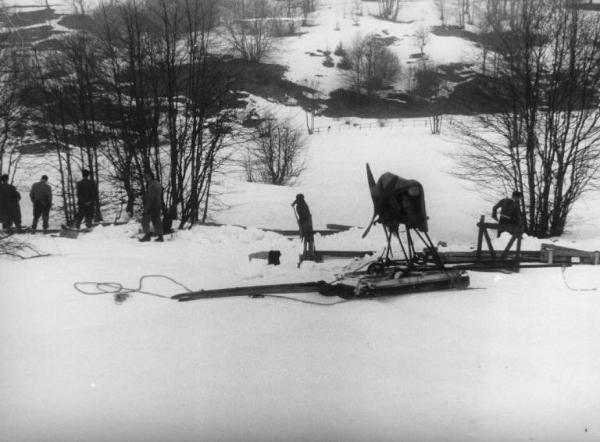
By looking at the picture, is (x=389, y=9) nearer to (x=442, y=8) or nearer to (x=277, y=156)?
(x=442, y=8)

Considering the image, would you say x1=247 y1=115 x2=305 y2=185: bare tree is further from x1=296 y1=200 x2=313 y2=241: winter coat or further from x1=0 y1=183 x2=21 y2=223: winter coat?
x1=296 y1=200 x2=313 y2=241: winter coat

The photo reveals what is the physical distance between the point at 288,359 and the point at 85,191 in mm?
12164

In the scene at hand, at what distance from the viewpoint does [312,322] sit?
19.9 ft

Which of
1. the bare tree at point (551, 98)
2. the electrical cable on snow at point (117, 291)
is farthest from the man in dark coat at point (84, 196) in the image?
the bare tree at point (551, 98)

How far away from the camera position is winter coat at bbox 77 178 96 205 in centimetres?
1542

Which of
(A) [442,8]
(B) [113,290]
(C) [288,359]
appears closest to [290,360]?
(C) [288,359]

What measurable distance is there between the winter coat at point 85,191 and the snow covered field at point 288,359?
6.56 m

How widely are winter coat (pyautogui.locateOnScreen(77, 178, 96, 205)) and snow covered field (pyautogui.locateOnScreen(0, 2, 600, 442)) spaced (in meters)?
6.56

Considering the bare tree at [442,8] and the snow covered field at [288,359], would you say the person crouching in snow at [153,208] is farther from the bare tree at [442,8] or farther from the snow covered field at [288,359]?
the bare tree at [442,8]

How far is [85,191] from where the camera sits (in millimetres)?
15555

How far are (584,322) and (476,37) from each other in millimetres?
74865

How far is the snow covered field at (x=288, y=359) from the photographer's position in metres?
4.16

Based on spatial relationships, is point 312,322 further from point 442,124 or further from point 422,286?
point 442,124

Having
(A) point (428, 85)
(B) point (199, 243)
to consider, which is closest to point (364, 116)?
(A) point (428, 85)
